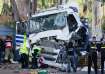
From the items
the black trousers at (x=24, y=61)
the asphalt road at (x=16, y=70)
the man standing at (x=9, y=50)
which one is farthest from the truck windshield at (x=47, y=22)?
the asphalt road at (x=16, y=70)

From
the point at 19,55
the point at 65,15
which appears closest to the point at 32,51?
the point at 19,55

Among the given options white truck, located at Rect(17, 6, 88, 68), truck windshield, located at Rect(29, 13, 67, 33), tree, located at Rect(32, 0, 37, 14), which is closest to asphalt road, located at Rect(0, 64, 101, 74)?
white truck, located at Rect(17, 6, 88, 68)

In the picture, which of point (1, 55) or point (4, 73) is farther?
point (1, 55)

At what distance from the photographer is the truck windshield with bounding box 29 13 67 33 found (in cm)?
2424

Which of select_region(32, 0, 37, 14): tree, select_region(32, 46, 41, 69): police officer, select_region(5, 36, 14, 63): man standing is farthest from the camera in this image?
select_region(32, 0, 37, 14): tree

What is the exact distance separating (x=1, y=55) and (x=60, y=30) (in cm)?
341

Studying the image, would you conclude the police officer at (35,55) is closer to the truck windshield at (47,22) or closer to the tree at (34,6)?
the truck windshield at (47,22)

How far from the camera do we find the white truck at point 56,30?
24.2m

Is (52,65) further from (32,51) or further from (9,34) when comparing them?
(9,34)

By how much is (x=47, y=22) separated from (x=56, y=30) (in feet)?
2.29

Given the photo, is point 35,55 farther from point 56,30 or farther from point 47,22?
point 47,22

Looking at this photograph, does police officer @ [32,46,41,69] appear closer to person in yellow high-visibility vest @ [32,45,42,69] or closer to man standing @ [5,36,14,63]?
person in yellow high-visibility vest @ [32,45,42,69]

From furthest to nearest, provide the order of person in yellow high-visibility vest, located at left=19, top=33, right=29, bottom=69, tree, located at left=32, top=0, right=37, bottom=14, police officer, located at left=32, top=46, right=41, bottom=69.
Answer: tree, located at left=32, top=0, right=37, bottom=14 < person in yellow high-visibility vest, located at left=19, top=33, right=29, bottom=69 < police officer, located at left=32, top=46, right=41, bottom=69

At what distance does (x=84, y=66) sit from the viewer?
2439 centimetres
